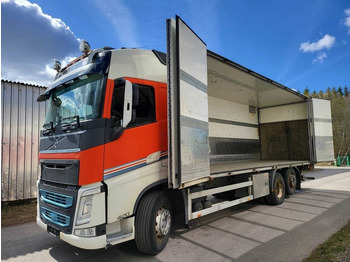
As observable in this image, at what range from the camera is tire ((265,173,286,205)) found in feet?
22.6

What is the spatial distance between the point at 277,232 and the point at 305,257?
1143mm

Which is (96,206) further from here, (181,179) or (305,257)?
(305,257)

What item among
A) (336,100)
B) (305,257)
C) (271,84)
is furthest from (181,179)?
(336,100)

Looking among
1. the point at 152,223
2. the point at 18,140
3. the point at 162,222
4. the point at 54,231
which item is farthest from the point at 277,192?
the point at 18,140

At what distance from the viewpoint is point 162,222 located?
376 cm

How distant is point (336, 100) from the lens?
28172 millimetres

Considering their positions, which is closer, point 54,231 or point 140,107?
point 54,231

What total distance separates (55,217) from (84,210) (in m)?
0.68

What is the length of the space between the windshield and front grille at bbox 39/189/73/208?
3.41 feet

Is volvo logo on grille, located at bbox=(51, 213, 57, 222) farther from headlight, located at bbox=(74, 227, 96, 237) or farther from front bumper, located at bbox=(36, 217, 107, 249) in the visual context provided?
headlight, located at bbox=(74, 227, 96, 237)

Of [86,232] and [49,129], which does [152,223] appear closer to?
[86,232]

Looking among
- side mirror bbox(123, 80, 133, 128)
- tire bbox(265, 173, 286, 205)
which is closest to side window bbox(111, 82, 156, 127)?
side mirror bbox(123, 80, 133, 128)

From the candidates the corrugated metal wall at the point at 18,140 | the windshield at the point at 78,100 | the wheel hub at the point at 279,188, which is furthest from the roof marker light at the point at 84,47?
the wheel hub at the point at 279,188

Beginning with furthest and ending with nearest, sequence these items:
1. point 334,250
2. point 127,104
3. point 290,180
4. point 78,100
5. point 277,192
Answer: point 290,180
point 277,192
point 334,250
point 78,100
point 127,104
